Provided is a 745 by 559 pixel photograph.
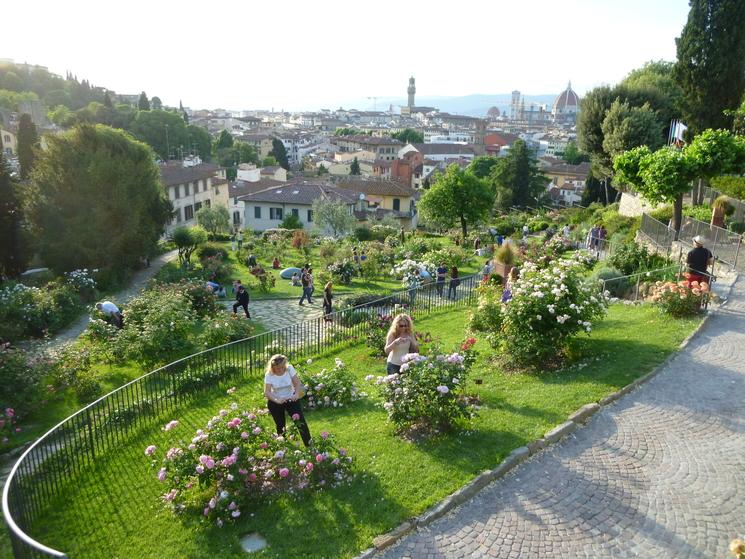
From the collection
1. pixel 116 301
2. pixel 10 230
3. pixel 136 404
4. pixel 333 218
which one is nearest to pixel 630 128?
pixel 333 218

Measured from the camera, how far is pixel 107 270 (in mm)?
24734

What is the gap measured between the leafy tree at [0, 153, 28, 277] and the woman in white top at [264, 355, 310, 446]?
23.2m

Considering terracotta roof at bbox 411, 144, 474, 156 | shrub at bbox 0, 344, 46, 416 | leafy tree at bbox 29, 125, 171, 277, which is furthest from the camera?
terracotta roof at bbox 411, 144, 474, 156

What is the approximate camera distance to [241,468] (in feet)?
22.7

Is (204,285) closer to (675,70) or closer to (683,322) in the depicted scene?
(683,322)

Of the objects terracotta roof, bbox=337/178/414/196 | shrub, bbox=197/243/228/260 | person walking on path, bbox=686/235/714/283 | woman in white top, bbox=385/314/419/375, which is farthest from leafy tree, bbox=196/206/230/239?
woman in white top, bbox=385/314/419/375

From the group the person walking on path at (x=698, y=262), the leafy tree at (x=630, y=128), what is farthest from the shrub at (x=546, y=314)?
the leafy tree at (x=630, y=128)

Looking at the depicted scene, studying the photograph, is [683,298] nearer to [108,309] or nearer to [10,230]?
[108,309]

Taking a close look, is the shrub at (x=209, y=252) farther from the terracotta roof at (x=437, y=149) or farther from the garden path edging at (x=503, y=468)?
the terracotta roof at (x=437, y=149)

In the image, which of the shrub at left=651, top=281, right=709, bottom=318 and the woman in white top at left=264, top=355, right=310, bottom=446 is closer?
the woman in white top at left=264, top=355, right=310, bottom=446

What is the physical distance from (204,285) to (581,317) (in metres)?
13.6

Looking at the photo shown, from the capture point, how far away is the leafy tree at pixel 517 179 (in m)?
64.2

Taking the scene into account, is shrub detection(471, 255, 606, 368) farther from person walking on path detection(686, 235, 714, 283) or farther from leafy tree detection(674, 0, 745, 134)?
leafy tree detection(674, 0, 745, 134)

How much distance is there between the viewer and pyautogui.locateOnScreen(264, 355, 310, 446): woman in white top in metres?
7.93
